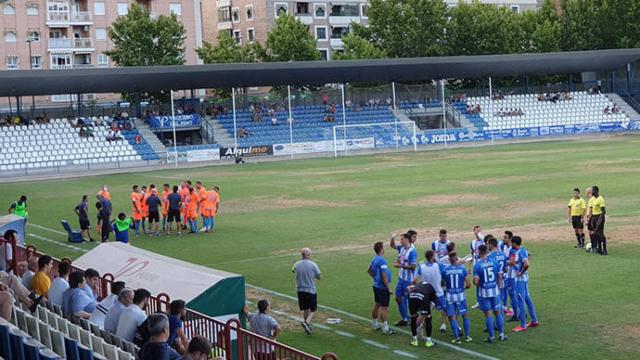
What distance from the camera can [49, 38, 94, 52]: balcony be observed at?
312 feet

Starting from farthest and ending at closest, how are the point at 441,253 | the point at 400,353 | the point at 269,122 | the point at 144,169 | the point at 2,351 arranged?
the point at 269,122, the point at 144,169, the point at 441,253, the point at 400,353, the point at 2,351

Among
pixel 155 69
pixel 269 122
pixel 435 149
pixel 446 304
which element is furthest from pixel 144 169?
pixel 446 304

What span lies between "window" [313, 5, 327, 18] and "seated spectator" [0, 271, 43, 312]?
9732 cm

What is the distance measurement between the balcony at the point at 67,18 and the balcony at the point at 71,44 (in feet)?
4.95

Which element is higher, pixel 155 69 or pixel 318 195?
pixel 155 69

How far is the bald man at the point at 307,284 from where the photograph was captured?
728 inches

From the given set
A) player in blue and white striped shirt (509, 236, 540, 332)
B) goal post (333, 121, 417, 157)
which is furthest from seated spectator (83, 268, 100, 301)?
goal post (333, 121, 417, 157)

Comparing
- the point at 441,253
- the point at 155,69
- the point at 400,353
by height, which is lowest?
the point at 400,353

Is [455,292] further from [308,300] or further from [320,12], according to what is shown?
[320,12]

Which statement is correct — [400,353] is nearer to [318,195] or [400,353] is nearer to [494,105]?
[318,195]

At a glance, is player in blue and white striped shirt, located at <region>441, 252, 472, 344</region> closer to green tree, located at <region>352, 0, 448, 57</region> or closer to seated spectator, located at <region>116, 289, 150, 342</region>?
seated spectator, located at <region>116, 289, 150, 342</region>

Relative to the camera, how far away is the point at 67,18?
9562 cm

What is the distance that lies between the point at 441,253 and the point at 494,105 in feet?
228

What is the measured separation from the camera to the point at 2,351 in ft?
36.0
